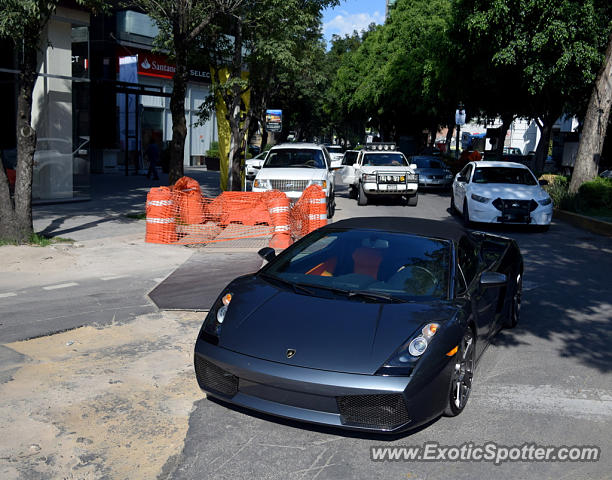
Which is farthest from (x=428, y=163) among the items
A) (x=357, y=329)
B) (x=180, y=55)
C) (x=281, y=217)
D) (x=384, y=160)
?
(x=357, y=329)

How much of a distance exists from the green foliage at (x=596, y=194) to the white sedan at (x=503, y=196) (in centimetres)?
288


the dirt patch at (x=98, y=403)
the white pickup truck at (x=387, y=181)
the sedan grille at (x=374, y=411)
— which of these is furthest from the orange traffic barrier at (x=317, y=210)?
the sedan grille at (x=374, y=411)

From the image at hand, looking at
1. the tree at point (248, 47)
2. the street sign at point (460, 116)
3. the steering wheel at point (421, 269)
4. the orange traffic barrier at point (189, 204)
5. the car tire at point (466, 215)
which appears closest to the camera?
the steering wheel at point (421, 269)

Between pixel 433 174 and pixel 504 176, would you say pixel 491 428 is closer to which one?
pixel 504 176

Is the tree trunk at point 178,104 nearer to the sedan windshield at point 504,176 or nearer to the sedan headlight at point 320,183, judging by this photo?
the sedan headlight at point 320,183

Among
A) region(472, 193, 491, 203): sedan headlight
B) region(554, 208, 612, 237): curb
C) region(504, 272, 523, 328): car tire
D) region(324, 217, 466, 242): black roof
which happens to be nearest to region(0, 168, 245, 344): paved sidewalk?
region(324, 217, 466, 242): black roof

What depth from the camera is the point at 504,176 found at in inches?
669

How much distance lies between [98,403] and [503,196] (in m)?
12.8

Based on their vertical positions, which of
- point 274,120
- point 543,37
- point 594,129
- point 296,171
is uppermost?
point 543,37

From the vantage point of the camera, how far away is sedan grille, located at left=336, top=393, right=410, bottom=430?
405 cm

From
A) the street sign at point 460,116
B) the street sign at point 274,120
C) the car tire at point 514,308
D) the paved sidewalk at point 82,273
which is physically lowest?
the paved sidewalk at point 82,273

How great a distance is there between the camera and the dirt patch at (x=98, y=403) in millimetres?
3990

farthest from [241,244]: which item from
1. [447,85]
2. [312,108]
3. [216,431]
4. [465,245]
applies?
[312,108]

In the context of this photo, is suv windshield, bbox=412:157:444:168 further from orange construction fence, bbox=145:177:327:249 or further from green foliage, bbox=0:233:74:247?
green foliage, bbox=0:233:74:247
